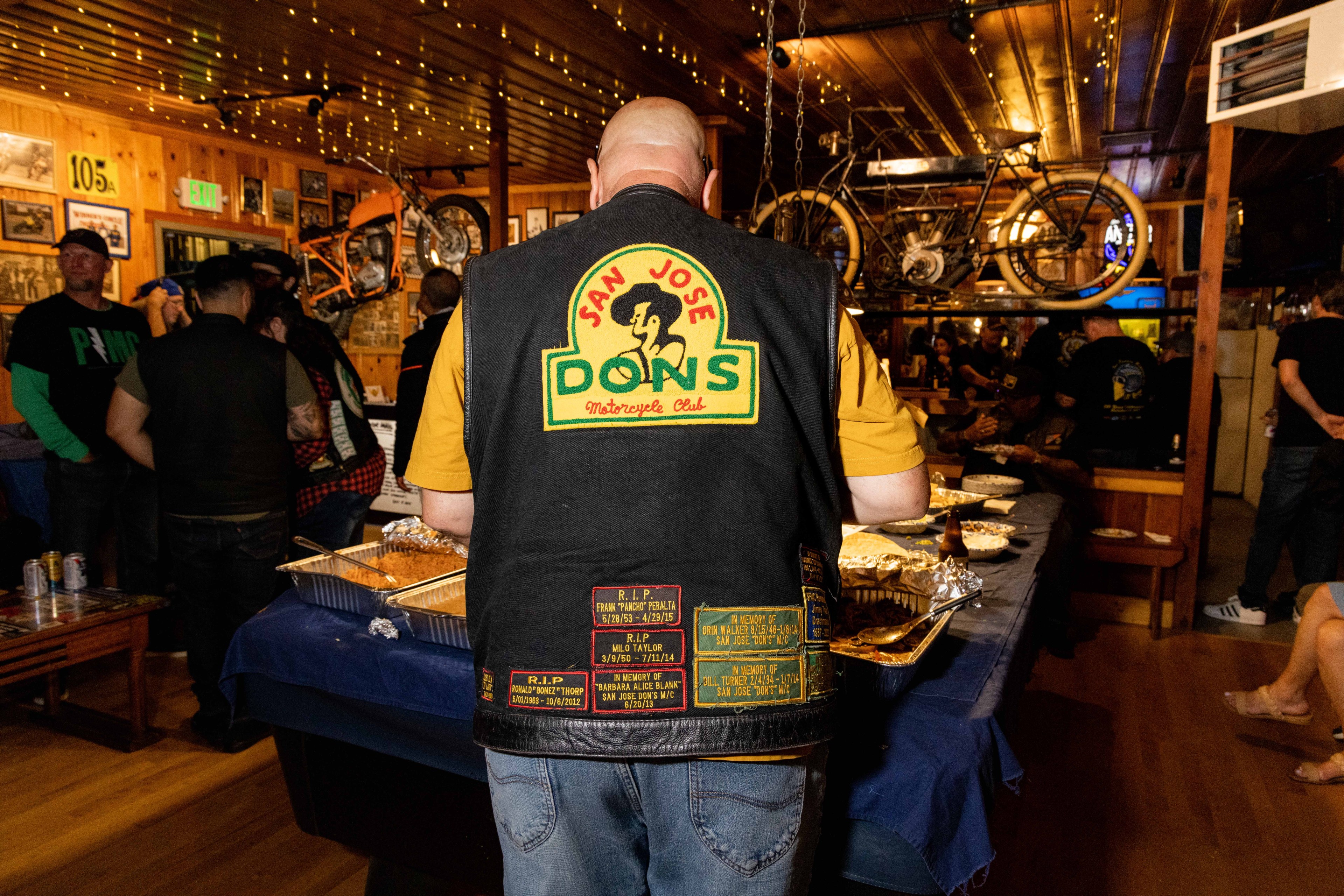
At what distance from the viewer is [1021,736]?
3.25 m

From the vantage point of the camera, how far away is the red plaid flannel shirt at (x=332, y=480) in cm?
340

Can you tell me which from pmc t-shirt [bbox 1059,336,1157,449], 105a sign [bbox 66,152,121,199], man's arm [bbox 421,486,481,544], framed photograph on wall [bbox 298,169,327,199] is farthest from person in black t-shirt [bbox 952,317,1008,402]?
105a sign [bbox 66,152,121,199]

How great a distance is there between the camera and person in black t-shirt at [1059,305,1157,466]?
4.98 metres

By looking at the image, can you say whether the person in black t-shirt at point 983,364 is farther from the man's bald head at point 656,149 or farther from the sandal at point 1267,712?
the man's bald head at point 656,149

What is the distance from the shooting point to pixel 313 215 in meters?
8.02

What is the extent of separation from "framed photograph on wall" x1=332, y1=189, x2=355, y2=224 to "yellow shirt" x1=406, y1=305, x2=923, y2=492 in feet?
25.1

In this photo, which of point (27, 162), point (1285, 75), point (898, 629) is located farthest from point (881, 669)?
point (27, 162)

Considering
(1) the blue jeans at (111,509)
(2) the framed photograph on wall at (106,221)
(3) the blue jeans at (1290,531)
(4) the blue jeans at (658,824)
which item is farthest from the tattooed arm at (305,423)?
(3) the blue jeans at (1290,531)

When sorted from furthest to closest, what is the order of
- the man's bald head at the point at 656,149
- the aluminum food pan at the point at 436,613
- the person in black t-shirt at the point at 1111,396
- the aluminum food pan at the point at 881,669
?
the person in black t-shirt at the point at 1111,396 → the aluminum food pan at the point at 436,613 → the aluminum food pan at the point at 881,669 → the man's bald head at the point at 656,149

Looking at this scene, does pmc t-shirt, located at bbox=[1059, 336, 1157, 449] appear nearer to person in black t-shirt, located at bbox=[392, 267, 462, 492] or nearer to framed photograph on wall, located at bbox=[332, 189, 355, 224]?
person in black t-shirt, located at bbox=[392, 267, 462, 492]

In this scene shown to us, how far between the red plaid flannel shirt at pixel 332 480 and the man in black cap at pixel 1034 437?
2961mm

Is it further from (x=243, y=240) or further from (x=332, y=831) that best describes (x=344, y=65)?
(x=332, y=831)

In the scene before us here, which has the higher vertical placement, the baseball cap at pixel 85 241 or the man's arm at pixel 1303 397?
the baseball cap at pixel 85 241

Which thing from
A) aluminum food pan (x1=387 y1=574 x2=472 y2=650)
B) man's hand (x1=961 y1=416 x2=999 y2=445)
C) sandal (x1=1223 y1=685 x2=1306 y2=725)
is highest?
man's hand (x1=961 y1=416 x2=999 y2=445)
